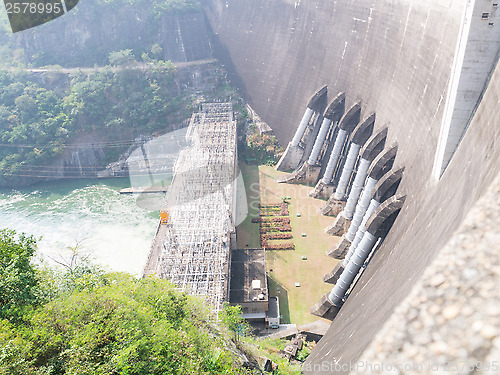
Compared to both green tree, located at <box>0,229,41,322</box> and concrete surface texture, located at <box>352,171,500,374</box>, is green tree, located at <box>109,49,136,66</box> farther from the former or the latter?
concrete surface texture, located at <box>352,171,500,374</box>

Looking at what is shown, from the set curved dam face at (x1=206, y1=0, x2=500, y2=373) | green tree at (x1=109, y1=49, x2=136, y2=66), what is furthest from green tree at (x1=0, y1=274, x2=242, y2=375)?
green tree at (x1=109, y1=49, x2=136, y2=66)

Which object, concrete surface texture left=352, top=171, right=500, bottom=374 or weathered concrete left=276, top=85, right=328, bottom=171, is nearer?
concrete surface texture left=352, top=171, right=500, bottom=374

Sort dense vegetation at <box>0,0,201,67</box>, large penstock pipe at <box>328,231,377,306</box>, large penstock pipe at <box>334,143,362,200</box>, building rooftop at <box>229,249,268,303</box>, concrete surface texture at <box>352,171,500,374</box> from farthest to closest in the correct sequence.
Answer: dense vegetation at <box>0,0,201,67</box> → large penstock pipe at <box>334,143,362,200</box> → building rooftop at <box>229,249,268,303</box> → large penstock pipe at <box>328,231,377,306</box> → concrete surface texture at <box>352,171,500,374</box>

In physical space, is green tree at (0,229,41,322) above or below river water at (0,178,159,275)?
above

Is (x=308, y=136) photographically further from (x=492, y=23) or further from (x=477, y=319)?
(x=477, y=319)

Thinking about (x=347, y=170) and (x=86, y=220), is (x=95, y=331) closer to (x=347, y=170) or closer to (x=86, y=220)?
(x=347, y=170)

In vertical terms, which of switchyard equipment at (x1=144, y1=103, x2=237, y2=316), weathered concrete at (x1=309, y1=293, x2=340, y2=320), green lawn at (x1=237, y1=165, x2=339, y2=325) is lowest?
green lawn at (x1=237, y1=165, x2=339, y2=325)

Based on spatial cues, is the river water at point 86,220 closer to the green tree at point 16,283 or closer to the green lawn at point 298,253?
the green lawn at point 298,253

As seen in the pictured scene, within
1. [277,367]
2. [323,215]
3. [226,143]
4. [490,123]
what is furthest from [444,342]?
[226,143]
